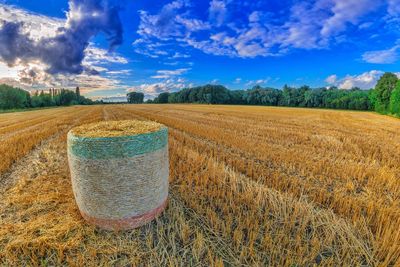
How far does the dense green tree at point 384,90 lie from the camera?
41.3 m

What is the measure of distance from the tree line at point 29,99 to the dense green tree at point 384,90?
98.7 meters

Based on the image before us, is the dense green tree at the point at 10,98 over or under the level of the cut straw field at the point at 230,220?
over

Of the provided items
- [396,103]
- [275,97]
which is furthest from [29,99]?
[396,103]

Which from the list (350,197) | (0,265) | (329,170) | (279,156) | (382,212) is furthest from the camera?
(279,156)

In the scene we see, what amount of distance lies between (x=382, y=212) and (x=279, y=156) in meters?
3.43

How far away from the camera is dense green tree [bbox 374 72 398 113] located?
4131 centimetres

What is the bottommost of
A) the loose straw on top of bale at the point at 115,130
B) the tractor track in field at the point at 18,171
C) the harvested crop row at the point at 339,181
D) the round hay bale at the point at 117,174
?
the tractor track in field at the point at 18,171

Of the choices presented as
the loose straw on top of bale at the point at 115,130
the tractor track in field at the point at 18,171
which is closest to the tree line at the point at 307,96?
the loose straw on top of bale at the point at 115,130

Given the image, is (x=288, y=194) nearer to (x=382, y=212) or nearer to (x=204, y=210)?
(x=382, y=212)

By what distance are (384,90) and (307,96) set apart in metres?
28.2

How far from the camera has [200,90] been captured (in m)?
95.0

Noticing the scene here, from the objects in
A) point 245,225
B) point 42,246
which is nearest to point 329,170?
point 245,225

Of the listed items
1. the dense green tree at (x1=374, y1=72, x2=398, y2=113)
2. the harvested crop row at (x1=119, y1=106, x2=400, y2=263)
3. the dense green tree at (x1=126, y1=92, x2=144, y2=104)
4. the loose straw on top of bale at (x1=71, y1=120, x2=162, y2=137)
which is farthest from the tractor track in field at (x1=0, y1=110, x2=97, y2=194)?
the dense green tree at (x1=126, y1=92, x2=144, y2=104)

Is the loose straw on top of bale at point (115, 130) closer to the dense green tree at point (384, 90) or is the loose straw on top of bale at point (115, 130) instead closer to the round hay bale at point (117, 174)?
the round hay bale at point (117, 174)
